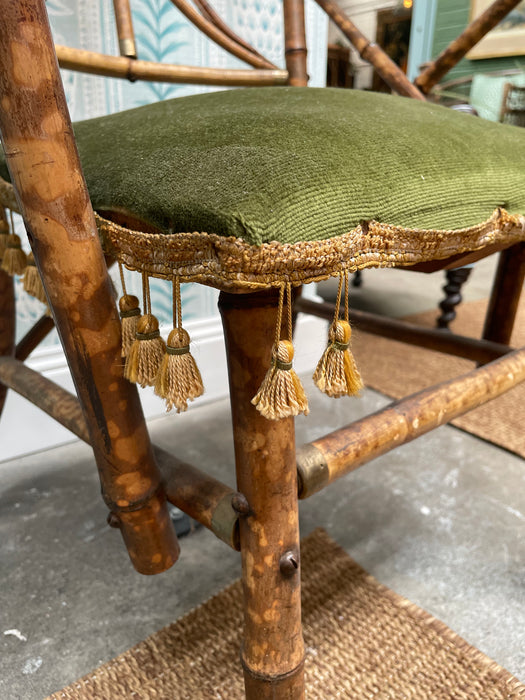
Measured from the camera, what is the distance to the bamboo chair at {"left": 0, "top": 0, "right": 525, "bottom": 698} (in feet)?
0.95

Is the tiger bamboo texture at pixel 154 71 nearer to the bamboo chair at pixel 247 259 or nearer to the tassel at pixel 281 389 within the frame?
the bamboo chair at pixel 247 259

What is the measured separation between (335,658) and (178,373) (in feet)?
1.39

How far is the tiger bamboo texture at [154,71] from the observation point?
0.60 m

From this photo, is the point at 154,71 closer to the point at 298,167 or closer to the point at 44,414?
the point at 298,167

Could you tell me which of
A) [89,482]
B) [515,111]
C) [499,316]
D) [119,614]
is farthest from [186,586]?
[515,111]

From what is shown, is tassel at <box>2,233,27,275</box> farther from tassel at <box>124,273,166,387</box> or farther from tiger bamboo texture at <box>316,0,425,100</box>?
tiger bamboo texture at <box>316,0,425,100</box>

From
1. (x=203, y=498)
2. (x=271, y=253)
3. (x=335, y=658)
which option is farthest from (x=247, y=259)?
(x=335, y=658)

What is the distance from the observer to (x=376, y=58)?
2.50 ft

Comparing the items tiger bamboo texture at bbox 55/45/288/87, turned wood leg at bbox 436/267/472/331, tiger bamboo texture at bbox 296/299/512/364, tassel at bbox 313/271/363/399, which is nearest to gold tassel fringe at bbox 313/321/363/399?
tassel at bbox 313/271/363/399

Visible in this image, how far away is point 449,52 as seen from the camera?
721mm

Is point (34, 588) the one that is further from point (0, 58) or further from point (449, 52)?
point (449, 52)

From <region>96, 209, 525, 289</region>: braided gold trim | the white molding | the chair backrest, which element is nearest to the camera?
<region>96, 209, 525, 289</region>: braided gold trim

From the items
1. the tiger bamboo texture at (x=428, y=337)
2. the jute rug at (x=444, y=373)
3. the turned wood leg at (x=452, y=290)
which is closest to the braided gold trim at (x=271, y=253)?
the tiger bamboo texture at (x=428, y=337)

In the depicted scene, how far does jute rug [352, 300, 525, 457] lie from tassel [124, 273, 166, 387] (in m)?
0.60
